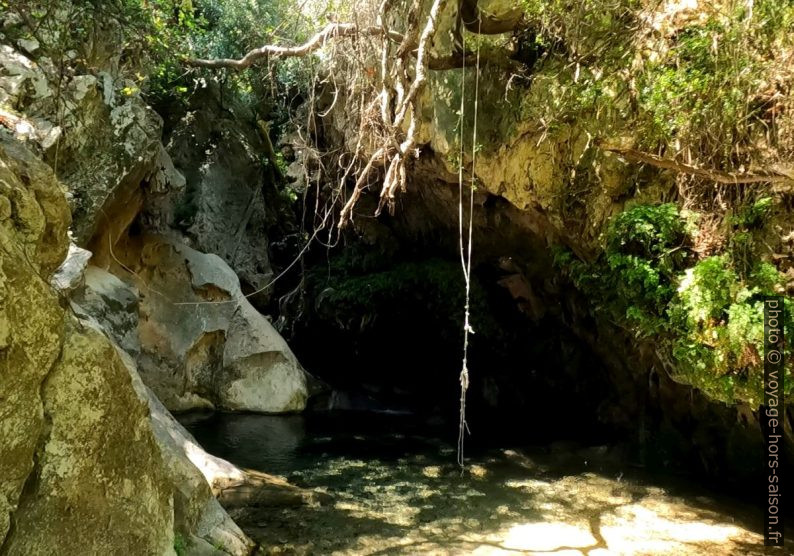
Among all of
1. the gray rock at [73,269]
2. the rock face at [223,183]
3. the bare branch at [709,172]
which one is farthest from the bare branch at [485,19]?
the rock face at [223,183]

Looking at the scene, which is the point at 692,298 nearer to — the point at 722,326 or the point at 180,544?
the point at 722,326

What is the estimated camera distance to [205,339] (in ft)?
37.6

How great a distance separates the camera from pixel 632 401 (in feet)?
29.9

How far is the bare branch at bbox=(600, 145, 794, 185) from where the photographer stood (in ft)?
16.4

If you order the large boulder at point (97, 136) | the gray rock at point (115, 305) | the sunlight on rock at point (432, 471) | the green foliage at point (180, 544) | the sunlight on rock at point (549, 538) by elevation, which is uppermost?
the large boulder at point (97, 136)

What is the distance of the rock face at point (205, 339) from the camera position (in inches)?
436

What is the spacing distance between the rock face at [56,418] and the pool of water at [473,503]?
1.73m

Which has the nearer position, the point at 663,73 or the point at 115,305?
the point at 663,73

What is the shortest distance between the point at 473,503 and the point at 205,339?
7028mm

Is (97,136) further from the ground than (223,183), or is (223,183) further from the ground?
(223,183)

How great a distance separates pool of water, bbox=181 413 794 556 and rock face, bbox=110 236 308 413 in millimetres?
1835

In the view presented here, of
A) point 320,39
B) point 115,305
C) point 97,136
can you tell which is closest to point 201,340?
point 115,305

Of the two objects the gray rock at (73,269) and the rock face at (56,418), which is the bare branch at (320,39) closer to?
the gray rock at (73,269)

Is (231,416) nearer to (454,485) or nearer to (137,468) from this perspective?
(454,485)
